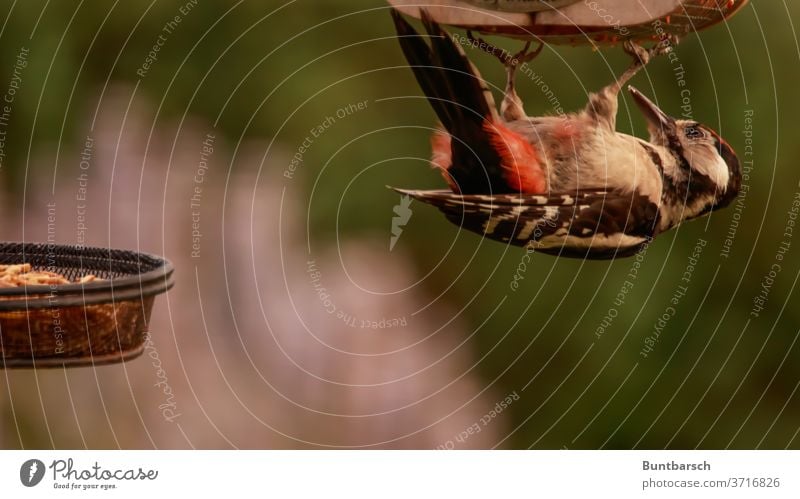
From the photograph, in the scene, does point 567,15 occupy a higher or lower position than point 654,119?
higher

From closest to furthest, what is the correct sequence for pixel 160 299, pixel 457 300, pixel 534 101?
pixel 534 101, pixel 160 299, pixel 457 300

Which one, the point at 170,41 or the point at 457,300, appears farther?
the point at 457,300

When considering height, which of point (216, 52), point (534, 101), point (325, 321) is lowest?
point (325, 321)

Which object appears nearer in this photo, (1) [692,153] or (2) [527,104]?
(1) [692,153]

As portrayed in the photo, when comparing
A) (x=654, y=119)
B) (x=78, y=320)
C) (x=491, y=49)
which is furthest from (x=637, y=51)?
(x=78, y=320)

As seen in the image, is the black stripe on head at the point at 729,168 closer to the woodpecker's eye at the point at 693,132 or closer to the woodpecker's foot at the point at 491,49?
the woodpecker's eye at the point at 693,132

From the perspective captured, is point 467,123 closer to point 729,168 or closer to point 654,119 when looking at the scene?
point 654,119

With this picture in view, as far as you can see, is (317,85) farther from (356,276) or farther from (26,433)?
(26,433)

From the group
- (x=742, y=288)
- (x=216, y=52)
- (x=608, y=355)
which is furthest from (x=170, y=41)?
(x=742, y=288)
